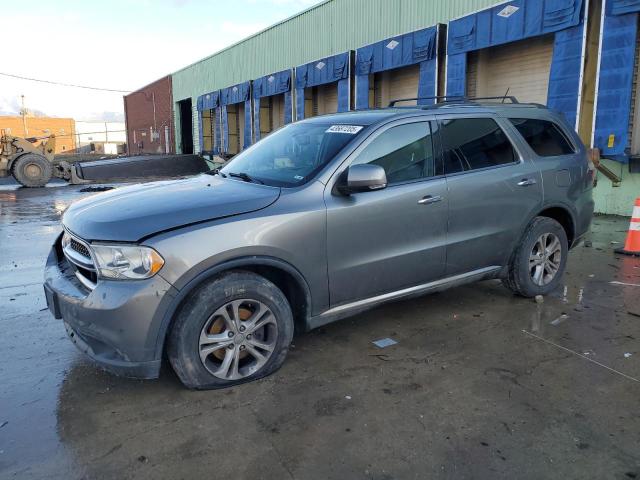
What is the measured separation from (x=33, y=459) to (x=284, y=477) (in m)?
1.30

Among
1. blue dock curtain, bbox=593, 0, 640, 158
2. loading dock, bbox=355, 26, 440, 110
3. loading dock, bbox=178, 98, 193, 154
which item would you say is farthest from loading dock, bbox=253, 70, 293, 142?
blue dock curtain, bbox=593, 0, 640, 158

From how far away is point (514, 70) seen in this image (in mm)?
12055

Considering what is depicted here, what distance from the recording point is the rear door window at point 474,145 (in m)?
4.15

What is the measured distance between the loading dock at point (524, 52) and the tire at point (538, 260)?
5.90 meters

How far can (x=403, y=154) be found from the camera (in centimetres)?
391

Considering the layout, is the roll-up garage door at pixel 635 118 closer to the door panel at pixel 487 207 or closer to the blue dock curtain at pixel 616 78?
the blue dock curtain at pixel 616 78

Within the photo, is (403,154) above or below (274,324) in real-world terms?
above

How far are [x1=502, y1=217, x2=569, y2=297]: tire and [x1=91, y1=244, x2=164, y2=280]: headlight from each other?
3316mm

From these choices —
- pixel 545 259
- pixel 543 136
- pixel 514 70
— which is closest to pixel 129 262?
pixel 545 259

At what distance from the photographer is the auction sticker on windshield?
3.79 meters

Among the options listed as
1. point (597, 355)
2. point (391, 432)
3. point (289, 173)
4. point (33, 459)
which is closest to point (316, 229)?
point (289, 173)

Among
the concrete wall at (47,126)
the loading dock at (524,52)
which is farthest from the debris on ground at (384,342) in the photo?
the concrete wall at (47,126)

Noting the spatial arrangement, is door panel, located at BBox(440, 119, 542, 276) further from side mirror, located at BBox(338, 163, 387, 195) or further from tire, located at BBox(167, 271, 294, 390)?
tire, located at BBox(167, 271, 294, 390)

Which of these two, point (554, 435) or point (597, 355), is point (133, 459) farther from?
point (597, 355)
